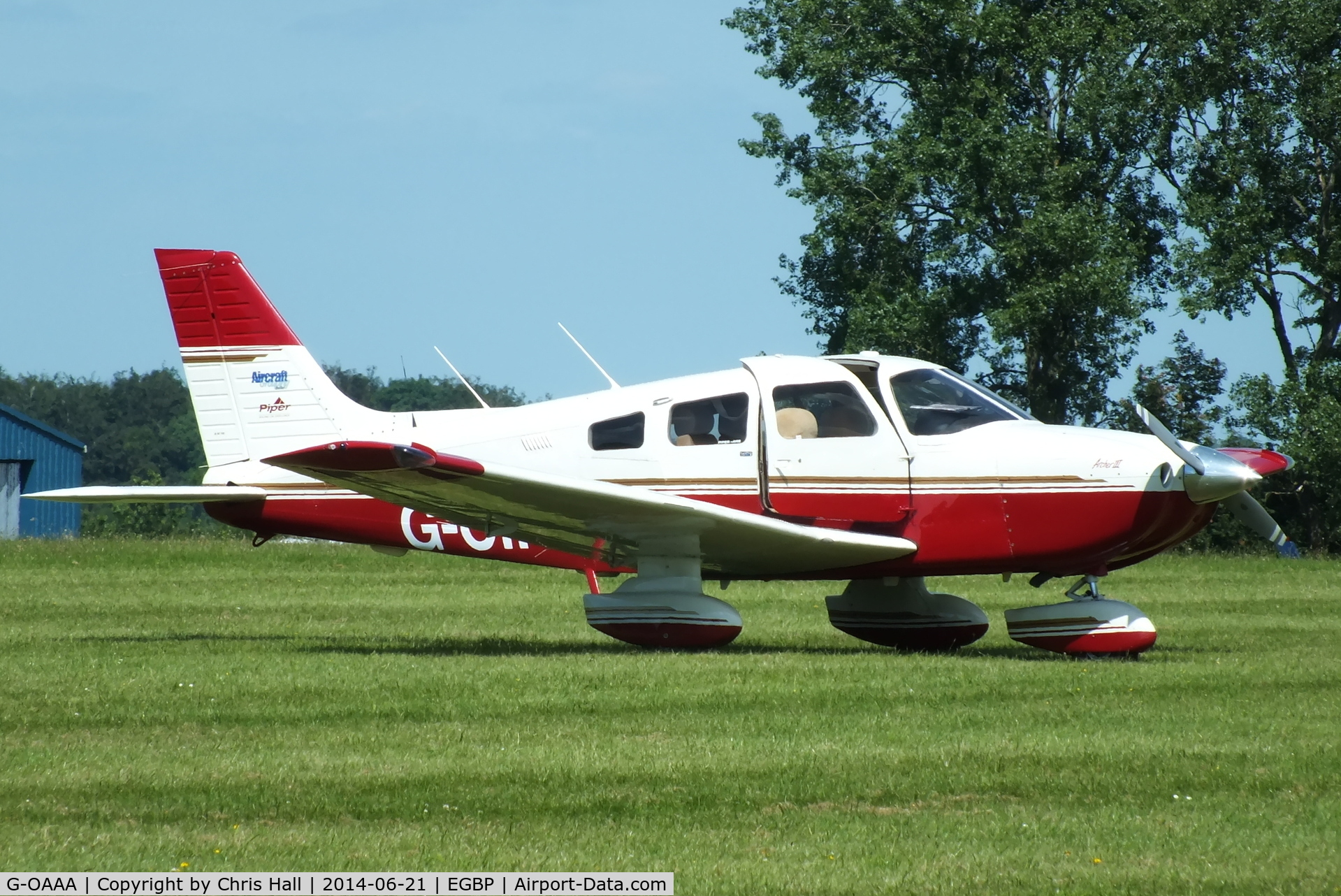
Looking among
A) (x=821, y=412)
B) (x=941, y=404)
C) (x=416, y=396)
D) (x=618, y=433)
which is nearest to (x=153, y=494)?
(x=618, y=433)

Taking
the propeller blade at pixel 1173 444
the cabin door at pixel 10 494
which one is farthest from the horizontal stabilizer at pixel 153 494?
the cabin door at pixel 10 494

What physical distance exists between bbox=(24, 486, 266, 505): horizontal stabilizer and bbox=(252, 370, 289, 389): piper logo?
3.24 feet

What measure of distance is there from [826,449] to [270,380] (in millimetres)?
5202

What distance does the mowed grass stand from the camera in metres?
4.88

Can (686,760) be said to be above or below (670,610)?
below

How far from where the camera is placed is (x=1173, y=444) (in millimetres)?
9906

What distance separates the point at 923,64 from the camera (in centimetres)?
3616

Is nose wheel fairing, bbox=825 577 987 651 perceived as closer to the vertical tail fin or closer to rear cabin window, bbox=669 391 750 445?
rear cabin window, bbox=669 391 750 445

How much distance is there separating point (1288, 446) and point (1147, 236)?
24.3 feet

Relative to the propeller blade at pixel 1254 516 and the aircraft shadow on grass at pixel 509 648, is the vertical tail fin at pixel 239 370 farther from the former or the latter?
the propeller blade at pixel 1254 516

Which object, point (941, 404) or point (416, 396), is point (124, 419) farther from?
point (941, 404)

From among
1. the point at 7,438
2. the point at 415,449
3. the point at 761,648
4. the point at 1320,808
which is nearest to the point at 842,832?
the point at 1320,808

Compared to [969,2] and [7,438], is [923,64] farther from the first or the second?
[7,438]

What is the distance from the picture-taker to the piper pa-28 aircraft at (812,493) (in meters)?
10.2
